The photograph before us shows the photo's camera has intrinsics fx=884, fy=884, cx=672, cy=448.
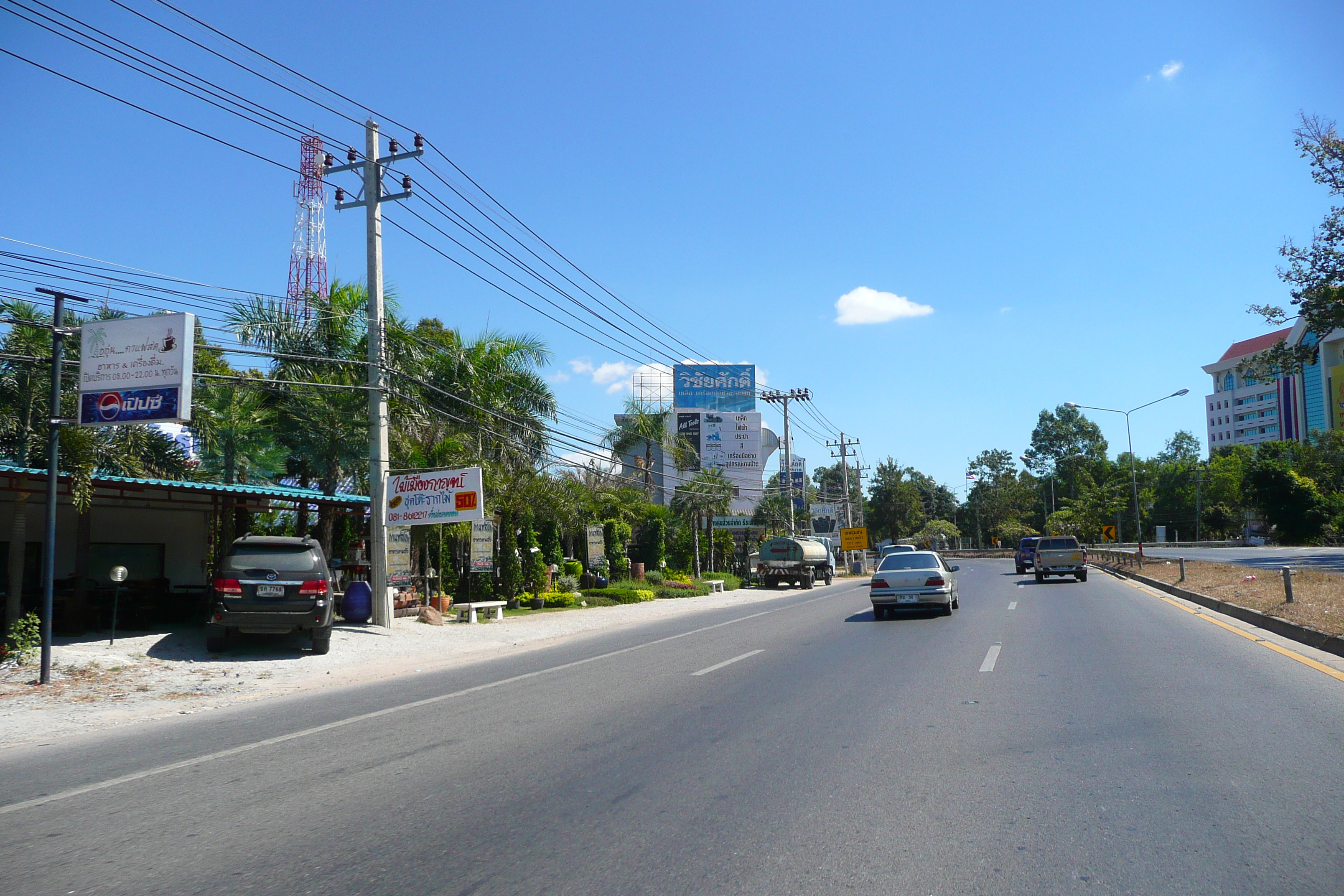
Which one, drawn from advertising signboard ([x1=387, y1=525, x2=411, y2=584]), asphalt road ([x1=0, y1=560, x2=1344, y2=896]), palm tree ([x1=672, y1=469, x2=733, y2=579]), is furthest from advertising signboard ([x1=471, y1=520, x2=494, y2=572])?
palm tree ([x1=672, y1=469, x2=733, y2=579])

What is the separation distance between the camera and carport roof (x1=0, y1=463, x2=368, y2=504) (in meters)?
13.3

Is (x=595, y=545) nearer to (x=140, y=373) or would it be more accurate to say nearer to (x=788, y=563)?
(x=788, y=563)

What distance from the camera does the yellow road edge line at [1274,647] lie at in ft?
32.4

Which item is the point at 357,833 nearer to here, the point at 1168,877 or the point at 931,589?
the point at 1168,877

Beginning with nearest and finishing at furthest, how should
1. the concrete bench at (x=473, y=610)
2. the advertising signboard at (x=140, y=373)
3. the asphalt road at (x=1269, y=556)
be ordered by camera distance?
the advertising signboard at (x=140, y=373), the concrete bench at (x=473, y=610), the asphalt road at (x=1269, y=556)

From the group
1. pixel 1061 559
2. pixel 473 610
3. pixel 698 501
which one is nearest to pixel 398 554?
pixel 473 610

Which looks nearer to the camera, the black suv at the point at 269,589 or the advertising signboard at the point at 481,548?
the black suv at the point at 269,589

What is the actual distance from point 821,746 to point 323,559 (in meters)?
10.0

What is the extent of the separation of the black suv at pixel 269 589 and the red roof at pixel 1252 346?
12882 cm

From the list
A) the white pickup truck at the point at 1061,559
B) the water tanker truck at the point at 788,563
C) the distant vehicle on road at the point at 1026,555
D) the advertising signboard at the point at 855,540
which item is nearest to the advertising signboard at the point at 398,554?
the white pickup truck at the point at 1061,559

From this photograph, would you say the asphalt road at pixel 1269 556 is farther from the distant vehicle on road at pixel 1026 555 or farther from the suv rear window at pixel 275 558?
the suv rear window at pixel 275 558

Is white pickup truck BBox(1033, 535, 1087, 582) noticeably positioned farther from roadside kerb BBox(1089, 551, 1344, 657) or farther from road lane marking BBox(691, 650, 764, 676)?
road lane marking BBox(691, 650, 764, 676)

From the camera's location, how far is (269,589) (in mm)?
13680

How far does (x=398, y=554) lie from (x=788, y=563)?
26697 mm
